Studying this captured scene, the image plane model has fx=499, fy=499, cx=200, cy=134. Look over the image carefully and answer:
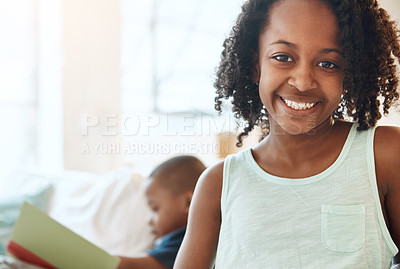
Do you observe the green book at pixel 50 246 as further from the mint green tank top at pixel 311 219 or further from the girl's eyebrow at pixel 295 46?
the girl's eyebrow at pixel 295 46

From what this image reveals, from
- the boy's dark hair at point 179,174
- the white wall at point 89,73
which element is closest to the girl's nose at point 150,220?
the boy's dark hair at point 179,174

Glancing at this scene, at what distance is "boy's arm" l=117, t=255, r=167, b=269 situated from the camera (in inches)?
55.1

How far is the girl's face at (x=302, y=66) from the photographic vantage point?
76 centimetres

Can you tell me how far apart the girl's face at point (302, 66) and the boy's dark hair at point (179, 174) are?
0.76 metres

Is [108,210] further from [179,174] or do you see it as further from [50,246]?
[50,246]

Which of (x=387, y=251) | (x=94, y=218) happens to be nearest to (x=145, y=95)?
(x=94, y=218)

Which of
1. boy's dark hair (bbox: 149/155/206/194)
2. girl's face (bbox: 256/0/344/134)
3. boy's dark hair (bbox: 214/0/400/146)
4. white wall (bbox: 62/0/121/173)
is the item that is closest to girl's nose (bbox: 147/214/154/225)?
boy's dark hair (bbox: 149/155/206/194)

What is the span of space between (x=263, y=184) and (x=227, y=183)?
0.21 feet

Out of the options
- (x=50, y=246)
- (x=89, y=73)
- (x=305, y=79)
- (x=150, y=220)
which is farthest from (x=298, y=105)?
(x=89, y=73)

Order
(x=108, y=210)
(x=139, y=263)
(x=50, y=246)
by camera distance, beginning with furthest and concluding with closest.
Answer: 1. (x=108, y=210)
2. (x=139, y=263)
3. (x=50, y=246)

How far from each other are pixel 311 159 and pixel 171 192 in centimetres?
76

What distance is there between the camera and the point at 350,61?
2.52 ft

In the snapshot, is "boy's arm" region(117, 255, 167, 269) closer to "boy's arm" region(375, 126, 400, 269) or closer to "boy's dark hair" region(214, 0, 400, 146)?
"boy's dark hair" region(214, 0, 400, 146)

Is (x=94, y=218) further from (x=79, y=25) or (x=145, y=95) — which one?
(x=145, y=95)
